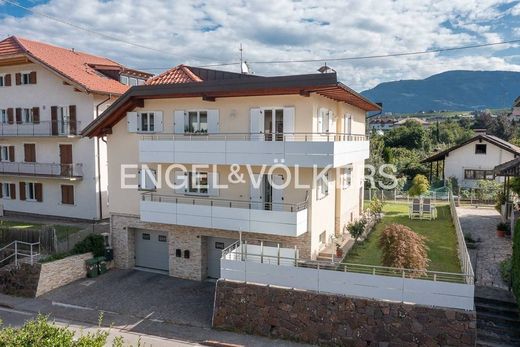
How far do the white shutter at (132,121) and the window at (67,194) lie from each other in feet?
36.2

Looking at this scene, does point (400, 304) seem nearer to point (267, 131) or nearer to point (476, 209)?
point (267, 131)

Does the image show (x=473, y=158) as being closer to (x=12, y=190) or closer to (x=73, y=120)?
(x=73, y=120)

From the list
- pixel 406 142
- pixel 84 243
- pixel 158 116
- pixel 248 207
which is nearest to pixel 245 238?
pixel 248 207

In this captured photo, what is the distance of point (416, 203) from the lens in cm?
2783

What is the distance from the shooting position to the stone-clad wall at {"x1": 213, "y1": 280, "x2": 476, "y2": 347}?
42.2 ft

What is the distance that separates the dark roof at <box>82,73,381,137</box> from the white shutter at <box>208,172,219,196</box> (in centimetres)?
347

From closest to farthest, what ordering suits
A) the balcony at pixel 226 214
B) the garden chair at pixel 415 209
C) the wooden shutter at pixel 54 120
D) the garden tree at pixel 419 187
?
1. the balcony at pixel 226 214
2. the garden chair at pixel 415 209
3. the wooden shutter at pixel 54 120
4. the garden tree at pixel 419 187

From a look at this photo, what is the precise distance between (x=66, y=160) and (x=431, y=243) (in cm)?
2380

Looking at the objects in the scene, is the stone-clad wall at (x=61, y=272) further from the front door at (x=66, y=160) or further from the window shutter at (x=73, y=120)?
the window shutter at (x=73, y=120)

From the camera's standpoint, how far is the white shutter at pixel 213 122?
19081mm

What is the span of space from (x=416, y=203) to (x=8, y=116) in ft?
97.6

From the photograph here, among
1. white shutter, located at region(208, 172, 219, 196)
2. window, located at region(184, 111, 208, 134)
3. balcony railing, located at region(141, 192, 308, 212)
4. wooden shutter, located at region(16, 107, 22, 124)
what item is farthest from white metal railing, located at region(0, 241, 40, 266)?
wooden shutter, located at region(16, 107, 22, 124)

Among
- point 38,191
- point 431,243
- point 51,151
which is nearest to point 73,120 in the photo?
point 51,151

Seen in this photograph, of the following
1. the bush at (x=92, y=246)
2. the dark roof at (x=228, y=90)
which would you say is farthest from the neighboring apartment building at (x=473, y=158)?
the bush at (x=92, y=246)
